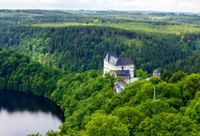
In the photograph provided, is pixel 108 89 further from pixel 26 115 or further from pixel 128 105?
pixel 26 115

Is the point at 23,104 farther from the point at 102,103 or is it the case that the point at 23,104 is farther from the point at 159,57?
the point at 159,57

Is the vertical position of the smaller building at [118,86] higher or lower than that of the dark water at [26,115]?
higher

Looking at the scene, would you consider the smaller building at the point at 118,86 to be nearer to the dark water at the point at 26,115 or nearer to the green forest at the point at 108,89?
the green forest at the point at 108,89

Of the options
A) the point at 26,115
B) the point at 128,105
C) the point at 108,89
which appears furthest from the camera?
the point at 26,115

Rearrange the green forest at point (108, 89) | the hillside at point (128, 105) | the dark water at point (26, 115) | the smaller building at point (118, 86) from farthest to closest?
the smaller building at point (118, 86) < the dark water at point (26, 115) < the green forest at point (108, 89) < the hillside at point (128, 105)

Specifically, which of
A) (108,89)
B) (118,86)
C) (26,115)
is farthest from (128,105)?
(26,115)

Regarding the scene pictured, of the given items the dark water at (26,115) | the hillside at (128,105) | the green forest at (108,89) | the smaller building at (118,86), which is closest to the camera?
the hillside at (128,105)

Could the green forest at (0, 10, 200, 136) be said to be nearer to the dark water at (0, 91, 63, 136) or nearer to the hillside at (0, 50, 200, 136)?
the hillside at (0, 50, 200, 136)

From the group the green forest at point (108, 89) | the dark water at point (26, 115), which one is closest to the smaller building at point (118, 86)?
the green forest at point (108, 89)

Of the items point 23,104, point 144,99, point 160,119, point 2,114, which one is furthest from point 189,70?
point 160,119
